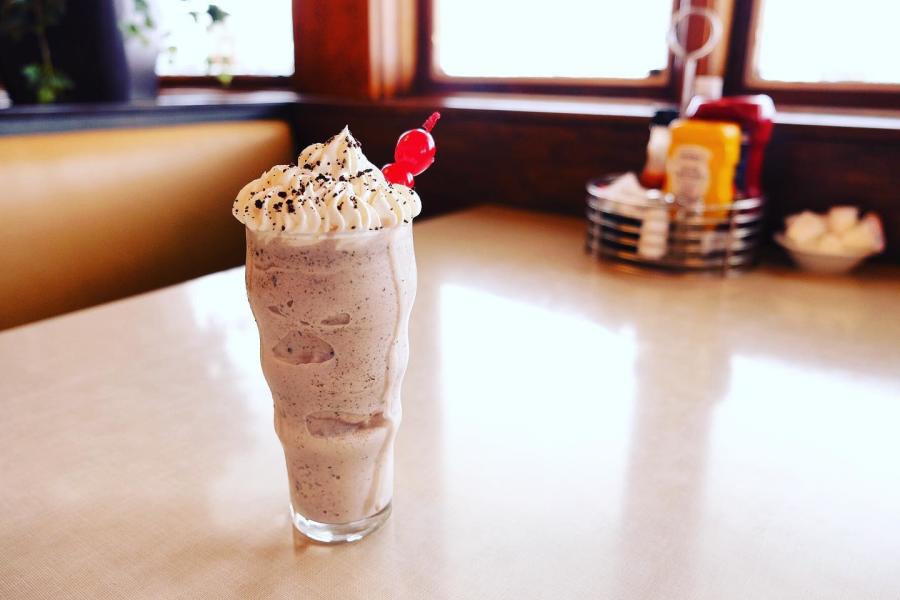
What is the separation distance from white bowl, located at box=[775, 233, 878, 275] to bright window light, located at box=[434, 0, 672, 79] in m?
0.67

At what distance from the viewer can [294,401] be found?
0.50m

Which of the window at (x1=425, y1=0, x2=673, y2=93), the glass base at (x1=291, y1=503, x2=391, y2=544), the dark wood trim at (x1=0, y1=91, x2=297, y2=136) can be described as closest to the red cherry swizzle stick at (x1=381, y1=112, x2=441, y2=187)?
the glass base at (x1=291, y1=503, x2=391, y2=544)

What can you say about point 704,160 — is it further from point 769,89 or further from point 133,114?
point 133,114

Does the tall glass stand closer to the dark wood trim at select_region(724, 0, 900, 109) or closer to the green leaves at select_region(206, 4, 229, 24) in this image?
the dark wood trim at select_region(724, 0, 900, 109)

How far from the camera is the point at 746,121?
3.98 ft

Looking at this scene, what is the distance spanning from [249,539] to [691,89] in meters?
1.30

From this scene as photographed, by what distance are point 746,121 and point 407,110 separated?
2.90 ft

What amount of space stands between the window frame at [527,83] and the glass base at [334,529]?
143 cm

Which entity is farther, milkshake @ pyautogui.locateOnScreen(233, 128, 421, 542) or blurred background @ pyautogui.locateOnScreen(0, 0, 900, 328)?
blurred background @ pyautogui.locateOnScreen(0, 0, 900, 328)

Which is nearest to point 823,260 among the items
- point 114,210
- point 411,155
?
point 411,155

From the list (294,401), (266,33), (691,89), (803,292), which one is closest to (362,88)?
(266,33)

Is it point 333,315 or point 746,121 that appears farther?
point 746,121

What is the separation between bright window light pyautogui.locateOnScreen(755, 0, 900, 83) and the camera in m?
1.44

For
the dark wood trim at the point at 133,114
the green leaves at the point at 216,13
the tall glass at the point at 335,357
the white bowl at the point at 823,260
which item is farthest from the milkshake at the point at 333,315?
the green leaves at the point at 216,13
